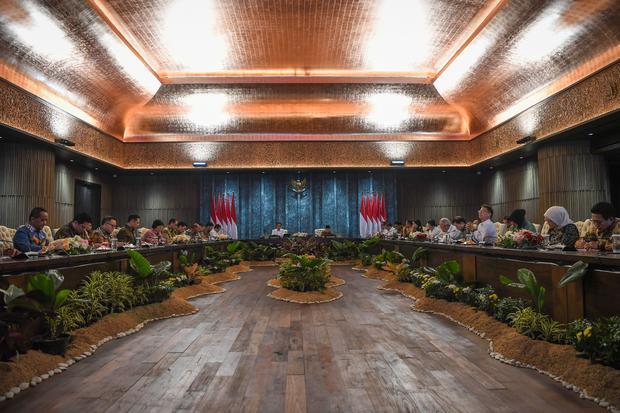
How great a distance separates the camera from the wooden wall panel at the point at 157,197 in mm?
14922

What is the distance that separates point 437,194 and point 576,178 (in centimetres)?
583

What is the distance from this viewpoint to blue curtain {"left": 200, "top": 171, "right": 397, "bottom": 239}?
15375mm

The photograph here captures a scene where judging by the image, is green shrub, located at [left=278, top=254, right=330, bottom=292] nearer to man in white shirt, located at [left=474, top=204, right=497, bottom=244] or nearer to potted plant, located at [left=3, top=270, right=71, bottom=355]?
man in white shirt, located at [left=474, top=204, right=497, bottom=244]

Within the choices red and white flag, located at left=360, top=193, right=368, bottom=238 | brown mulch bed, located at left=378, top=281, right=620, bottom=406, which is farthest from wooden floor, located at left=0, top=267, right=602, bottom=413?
red and white flag, located at left=360, top=193, right=368, bottom=238

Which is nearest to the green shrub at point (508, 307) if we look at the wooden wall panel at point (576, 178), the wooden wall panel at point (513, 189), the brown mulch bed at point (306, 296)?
the brown mulch bed at point (306, 296)

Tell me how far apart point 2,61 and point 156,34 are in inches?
108

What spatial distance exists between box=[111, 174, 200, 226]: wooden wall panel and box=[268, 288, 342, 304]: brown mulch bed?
29.5ft

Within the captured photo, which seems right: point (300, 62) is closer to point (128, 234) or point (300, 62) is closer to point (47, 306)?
point (128, 234)

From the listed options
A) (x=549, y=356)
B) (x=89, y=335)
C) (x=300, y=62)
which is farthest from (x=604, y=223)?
(x=300, y=62)

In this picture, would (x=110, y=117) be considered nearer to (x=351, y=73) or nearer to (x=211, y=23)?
(x=211, y=23)

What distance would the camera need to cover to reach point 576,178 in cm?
968

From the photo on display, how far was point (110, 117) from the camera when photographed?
12.5 metres

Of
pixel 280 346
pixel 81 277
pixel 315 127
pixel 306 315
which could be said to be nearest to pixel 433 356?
pixel 280 346

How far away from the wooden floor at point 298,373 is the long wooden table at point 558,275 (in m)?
0.60
